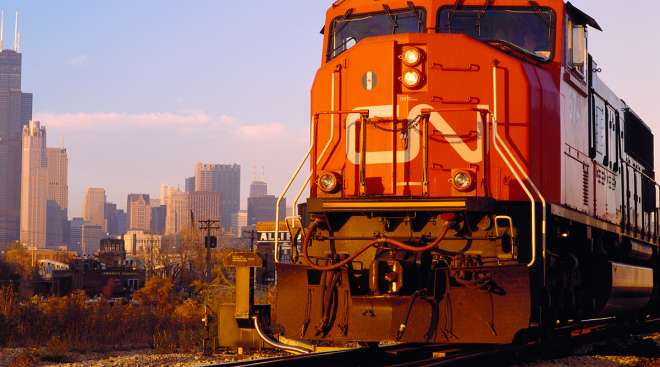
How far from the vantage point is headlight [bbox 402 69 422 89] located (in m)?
11.1

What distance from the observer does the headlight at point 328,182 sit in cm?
1105

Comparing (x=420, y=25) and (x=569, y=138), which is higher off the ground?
(x=420, y=25)

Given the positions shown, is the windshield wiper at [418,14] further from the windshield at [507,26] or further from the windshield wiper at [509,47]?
the windshield wiper at [509,47]

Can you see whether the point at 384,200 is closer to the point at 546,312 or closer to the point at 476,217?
the point at 476,217

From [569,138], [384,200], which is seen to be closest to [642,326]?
[569,138]

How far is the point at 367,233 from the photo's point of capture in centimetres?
1069

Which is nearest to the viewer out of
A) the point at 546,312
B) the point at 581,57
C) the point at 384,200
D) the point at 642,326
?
the point at 384,200

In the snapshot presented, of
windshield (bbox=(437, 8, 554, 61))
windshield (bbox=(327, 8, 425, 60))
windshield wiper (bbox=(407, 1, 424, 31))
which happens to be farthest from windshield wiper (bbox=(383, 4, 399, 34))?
windshield (bbox=(437, 8, 554, 61))

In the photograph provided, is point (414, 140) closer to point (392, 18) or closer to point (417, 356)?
point (392, 18)

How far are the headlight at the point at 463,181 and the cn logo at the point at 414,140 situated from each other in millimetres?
306

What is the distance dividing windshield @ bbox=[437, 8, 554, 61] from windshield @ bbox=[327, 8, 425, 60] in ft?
1.08

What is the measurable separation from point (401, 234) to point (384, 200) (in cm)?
58

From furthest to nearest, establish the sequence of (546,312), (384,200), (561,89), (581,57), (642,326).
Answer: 1. (642,326)
2. (581,57)
3. (561,89)
4. (546,312)
5. (384,200)

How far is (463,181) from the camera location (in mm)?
10617
